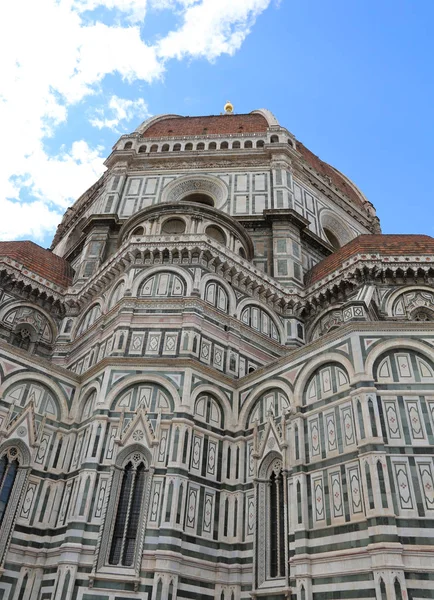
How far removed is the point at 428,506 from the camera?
11.7 metres

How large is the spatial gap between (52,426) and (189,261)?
7644 mm

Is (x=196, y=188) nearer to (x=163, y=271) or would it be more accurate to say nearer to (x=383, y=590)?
(x=163, y=271)

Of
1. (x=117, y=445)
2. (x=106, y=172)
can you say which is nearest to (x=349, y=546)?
(x=117, y=445)

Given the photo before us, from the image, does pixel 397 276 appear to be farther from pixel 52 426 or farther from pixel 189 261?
pixel 52 426

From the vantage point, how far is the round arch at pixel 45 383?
16.0 metres

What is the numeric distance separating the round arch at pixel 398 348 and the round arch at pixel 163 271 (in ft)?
23.5

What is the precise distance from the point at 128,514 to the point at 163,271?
29.1 ft

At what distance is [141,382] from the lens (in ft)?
53.8

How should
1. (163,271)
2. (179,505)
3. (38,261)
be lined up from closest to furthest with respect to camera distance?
1. (179,505)
2. (163,271)
3. (38,261)

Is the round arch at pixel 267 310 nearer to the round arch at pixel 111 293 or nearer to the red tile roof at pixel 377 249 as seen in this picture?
the red tile roof at pixel 377 249

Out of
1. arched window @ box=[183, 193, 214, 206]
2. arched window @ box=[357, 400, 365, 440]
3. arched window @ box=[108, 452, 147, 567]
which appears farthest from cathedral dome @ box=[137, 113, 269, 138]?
arched window @ box=[108, 452, 147, 567]

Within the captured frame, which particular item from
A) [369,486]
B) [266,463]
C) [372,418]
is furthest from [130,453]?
[372,418]

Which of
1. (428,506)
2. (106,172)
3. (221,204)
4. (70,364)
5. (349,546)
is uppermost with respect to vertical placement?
(106,172)

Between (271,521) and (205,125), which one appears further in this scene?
(205,125)
